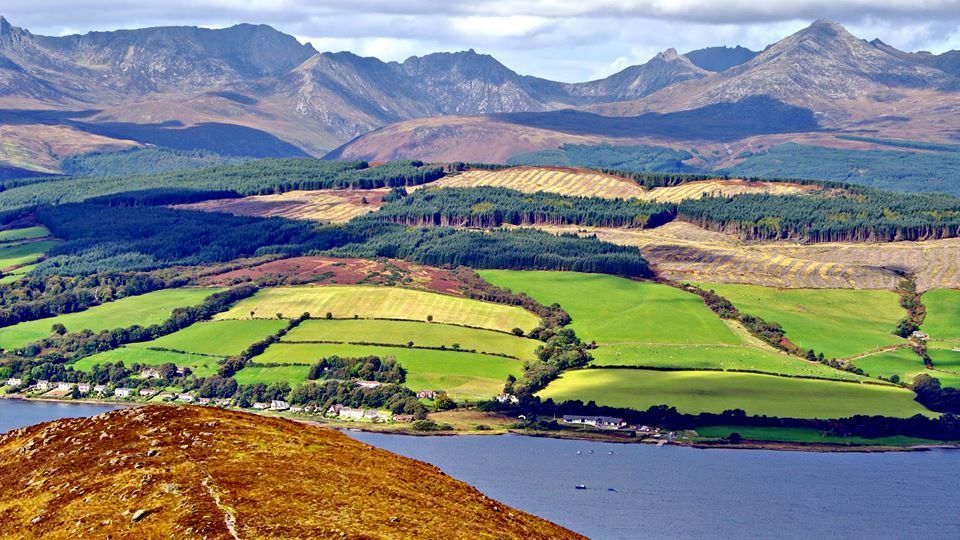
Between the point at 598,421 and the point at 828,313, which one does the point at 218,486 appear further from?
the point at 828,313

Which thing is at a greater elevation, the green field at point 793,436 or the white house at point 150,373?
the green field at point 793,436

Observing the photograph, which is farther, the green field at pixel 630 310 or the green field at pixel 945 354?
the green field at pixel 630 310

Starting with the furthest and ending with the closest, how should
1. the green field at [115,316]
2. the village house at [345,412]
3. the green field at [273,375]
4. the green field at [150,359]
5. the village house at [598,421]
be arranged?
the green field at [115,316] < the green field at [150,359] < the green field at [273,375] < the village house at [345,412] < the village house at [598,421]

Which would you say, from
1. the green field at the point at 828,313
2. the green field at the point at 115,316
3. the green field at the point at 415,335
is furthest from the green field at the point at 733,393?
the green field at the point at 115,316

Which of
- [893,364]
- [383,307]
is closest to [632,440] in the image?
[893,364]

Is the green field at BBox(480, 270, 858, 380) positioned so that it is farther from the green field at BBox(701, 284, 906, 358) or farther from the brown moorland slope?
the brown moorland slope

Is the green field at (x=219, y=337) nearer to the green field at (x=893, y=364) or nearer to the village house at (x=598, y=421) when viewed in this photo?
the village house at (x=598, y=421)

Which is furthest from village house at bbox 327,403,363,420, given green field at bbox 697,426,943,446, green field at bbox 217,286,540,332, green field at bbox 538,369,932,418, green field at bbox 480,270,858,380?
green field at bbox 697,426,943,446
